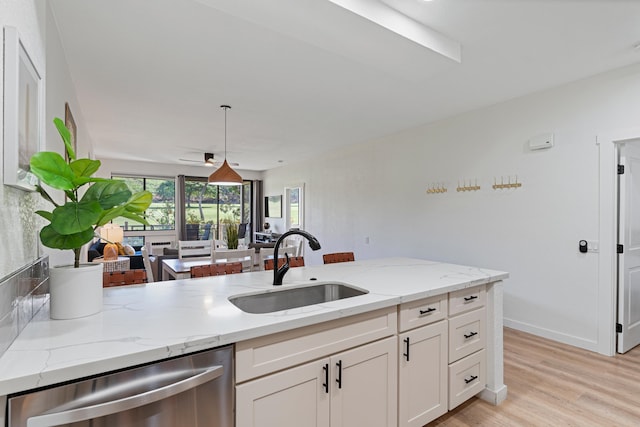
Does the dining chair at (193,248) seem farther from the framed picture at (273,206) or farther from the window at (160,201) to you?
the window at (160,201)

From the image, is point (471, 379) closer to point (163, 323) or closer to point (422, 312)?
point (422, 312)

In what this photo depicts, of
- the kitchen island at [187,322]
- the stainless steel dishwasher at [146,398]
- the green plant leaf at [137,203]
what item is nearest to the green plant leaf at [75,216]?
the green plant leaf at [137,203]

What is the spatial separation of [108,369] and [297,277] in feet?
4.34

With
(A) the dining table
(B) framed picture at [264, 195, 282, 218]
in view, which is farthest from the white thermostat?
(B) framed picture at [264, 195, 282, 218]

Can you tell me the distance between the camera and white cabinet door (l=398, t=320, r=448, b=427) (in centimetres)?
171

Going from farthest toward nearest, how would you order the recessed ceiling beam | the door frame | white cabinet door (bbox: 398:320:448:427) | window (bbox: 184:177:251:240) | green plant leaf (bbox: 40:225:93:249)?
window (bbox: 184:177:251:240) → the door frame → the recessed ceiling beam → white cabinet door (bbox: 398:320:448:427) → green plant leaf (bbox: 40:225:93:249)

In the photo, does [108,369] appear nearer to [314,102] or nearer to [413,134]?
[314,102]

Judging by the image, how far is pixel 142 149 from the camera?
20.0ft

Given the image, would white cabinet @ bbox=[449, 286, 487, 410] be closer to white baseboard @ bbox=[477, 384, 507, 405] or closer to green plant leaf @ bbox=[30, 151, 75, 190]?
white baseboard @ bbox=[477, 384, 507, 405]

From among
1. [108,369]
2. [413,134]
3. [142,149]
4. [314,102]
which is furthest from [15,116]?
[142,149]

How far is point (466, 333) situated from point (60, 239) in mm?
2209

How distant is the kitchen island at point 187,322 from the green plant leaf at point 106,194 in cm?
46

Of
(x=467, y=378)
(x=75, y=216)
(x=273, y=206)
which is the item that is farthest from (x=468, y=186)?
(x=273, y=206)

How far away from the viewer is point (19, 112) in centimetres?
113
